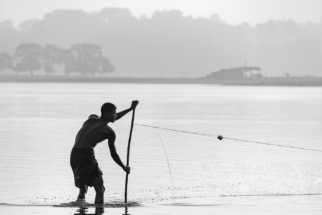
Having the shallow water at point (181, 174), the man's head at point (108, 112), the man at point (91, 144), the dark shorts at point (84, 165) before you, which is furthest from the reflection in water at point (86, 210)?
the man's head at point (108, 112)

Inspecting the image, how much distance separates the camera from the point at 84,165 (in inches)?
521

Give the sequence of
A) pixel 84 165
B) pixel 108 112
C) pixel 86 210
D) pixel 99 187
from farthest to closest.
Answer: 1. pixel 86 210
2. pixel 99 187
3. pixel 84 165
4. pixel 108 112

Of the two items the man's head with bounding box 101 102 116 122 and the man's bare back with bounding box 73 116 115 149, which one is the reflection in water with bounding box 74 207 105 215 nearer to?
the man's bare back with bounding box 73 116 115 149

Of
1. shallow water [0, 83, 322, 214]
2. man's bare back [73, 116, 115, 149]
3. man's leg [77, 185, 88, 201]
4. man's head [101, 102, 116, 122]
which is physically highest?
man's head [101, 102, 116, 122]

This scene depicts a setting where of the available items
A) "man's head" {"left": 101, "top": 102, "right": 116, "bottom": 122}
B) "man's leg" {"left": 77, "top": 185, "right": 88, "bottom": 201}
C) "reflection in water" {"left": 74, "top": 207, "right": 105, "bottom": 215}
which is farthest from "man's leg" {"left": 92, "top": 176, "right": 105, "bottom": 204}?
"man's head" {"left": 101, "top": 102, "right": 116, "bottom": 122}

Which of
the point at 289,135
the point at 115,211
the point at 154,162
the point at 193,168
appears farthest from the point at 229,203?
the point at 289,135

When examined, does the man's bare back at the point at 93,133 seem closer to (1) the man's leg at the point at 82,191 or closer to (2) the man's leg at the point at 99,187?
(2) the man's leg at the point at 99,187

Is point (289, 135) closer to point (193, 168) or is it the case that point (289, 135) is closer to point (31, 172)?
point (193, 168)

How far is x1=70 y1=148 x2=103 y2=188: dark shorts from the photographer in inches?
520

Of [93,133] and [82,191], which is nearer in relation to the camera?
[93,133]

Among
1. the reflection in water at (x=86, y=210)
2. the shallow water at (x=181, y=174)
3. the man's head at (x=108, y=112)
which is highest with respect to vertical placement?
the man's head at (x=108, y=112)

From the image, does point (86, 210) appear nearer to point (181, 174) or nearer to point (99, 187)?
point (99, 187)

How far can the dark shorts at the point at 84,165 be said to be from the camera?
1320 centimetres

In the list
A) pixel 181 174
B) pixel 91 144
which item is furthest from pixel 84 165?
pixel 181 174
